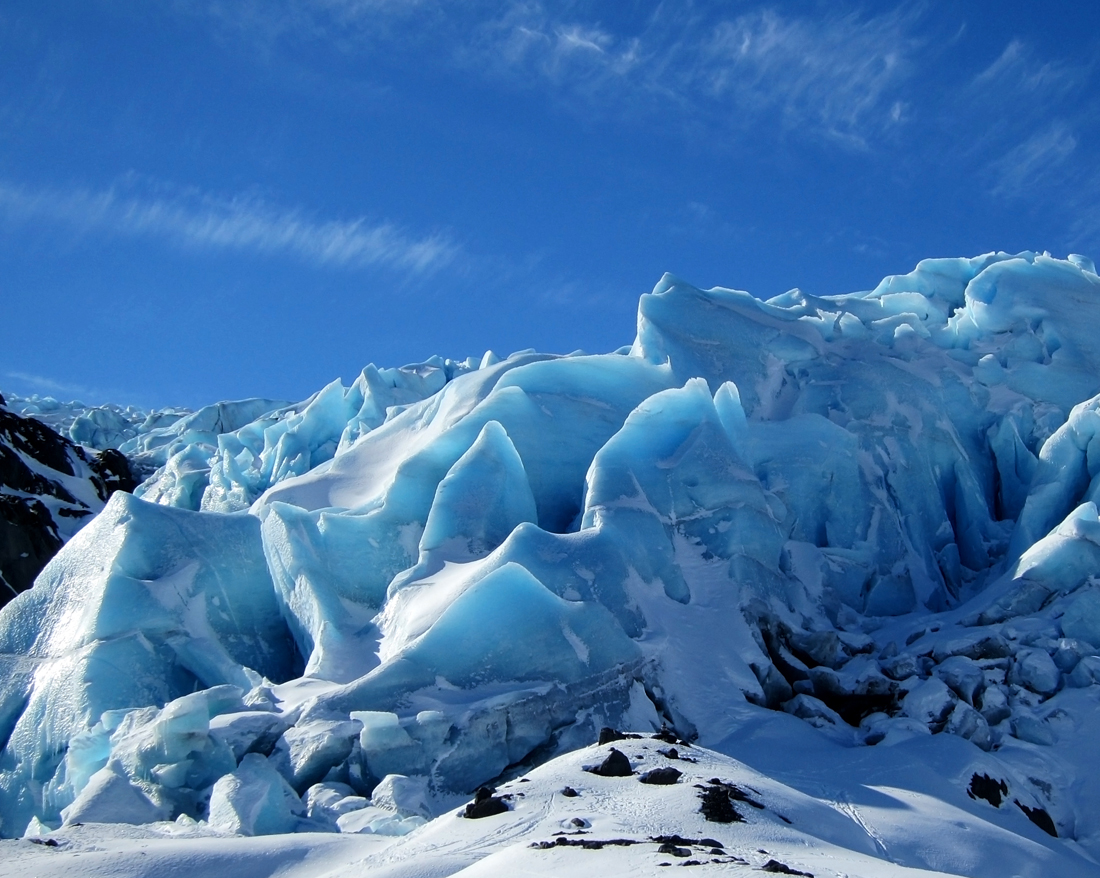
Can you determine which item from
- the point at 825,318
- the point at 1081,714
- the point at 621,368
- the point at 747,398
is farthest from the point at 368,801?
the point at 825,318

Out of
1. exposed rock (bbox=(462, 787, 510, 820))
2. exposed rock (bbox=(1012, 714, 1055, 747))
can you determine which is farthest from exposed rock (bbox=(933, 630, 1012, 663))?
exposed rock (bbox=(462, 787, 510, 820))

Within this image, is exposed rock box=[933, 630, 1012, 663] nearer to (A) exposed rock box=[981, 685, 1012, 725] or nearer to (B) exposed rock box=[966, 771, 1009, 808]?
(A) exposed rock box=[981, 685, 1012, 725]

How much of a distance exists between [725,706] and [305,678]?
4.63 metres

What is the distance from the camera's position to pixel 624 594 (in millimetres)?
13711

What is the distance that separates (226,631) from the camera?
14359 mm

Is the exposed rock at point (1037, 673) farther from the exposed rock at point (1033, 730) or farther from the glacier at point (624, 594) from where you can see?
the exposed rock at point (1033, 730)

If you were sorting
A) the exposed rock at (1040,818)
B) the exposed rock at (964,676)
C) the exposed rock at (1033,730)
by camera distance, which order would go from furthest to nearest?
the exposed rock at (964,676) < the exposed rock at (1033,730) < the exposed rock at (1040,818)

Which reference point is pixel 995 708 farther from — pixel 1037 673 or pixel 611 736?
pixel 611 736

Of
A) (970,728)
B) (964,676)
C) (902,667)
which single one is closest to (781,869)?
(970,728)

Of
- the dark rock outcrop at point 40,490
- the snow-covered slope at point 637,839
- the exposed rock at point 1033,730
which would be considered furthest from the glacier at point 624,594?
the dark rock outcrop at point 40,490

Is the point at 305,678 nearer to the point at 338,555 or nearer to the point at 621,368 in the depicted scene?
Result: the point at 338,555

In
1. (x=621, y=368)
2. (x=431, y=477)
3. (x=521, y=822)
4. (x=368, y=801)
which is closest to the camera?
(x=521, y=822)

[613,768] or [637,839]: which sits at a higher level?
[613,768]

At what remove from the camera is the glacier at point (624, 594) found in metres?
11.3
